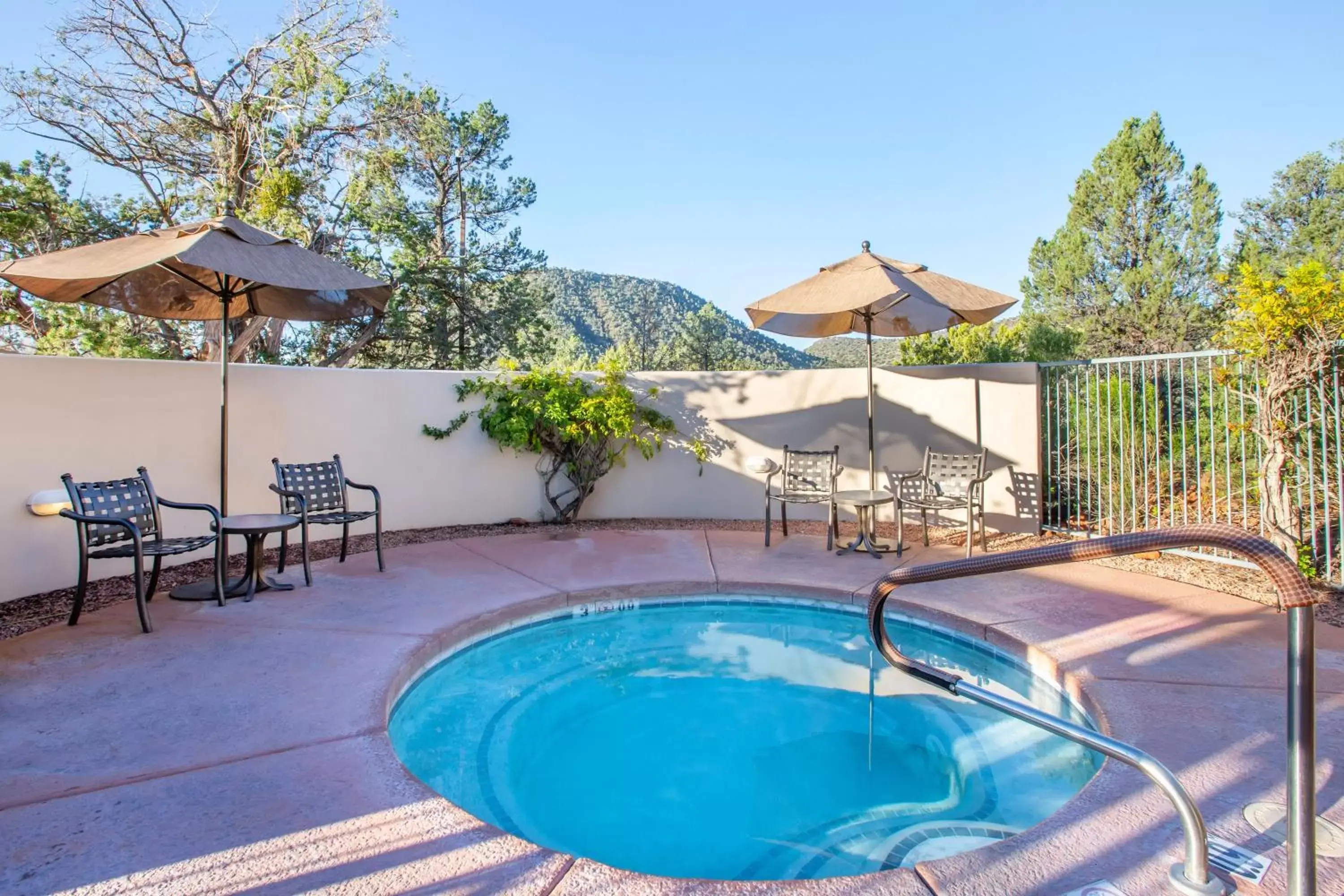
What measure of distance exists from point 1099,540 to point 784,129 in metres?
13.4

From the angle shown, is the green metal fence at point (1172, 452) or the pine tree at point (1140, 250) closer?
the green metal fence at point (1172, 452)

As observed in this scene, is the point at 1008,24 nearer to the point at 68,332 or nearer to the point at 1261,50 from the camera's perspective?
the point at 1261,50

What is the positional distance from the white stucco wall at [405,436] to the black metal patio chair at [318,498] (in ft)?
2.23

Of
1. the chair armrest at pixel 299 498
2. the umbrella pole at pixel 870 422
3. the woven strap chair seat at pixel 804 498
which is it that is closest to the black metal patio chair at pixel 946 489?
the umbrella pole at pixel 870 422

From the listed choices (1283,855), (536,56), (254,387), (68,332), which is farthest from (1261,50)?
(68,332)

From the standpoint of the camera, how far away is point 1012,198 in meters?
15.4

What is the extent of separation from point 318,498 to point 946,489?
5737 mm

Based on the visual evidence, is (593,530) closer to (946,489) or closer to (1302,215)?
(946,489)

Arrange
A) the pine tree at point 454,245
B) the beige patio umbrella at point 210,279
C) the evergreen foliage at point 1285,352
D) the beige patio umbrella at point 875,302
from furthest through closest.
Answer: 1. the pine tree at point 454,245
2. the beige patio umbrella at point 875,302
3. the evergreen foliage at point 1285,352
4. the beige patio umbrella at point 210,279

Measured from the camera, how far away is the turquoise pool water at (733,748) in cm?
249

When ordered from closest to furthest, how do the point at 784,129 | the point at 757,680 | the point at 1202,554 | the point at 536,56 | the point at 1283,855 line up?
the point at 1283,855 < the point at 757,680 < the point at 1202,554 < the point at 536,56 < the point at 784,129

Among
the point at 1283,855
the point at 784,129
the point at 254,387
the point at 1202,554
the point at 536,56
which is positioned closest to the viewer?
the point at 1283,855

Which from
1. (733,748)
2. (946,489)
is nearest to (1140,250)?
(946,489)

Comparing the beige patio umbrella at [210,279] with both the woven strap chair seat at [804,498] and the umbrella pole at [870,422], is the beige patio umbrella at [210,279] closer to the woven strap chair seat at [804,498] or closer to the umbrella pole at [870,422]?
the woven strap chair seat at [804,498]
